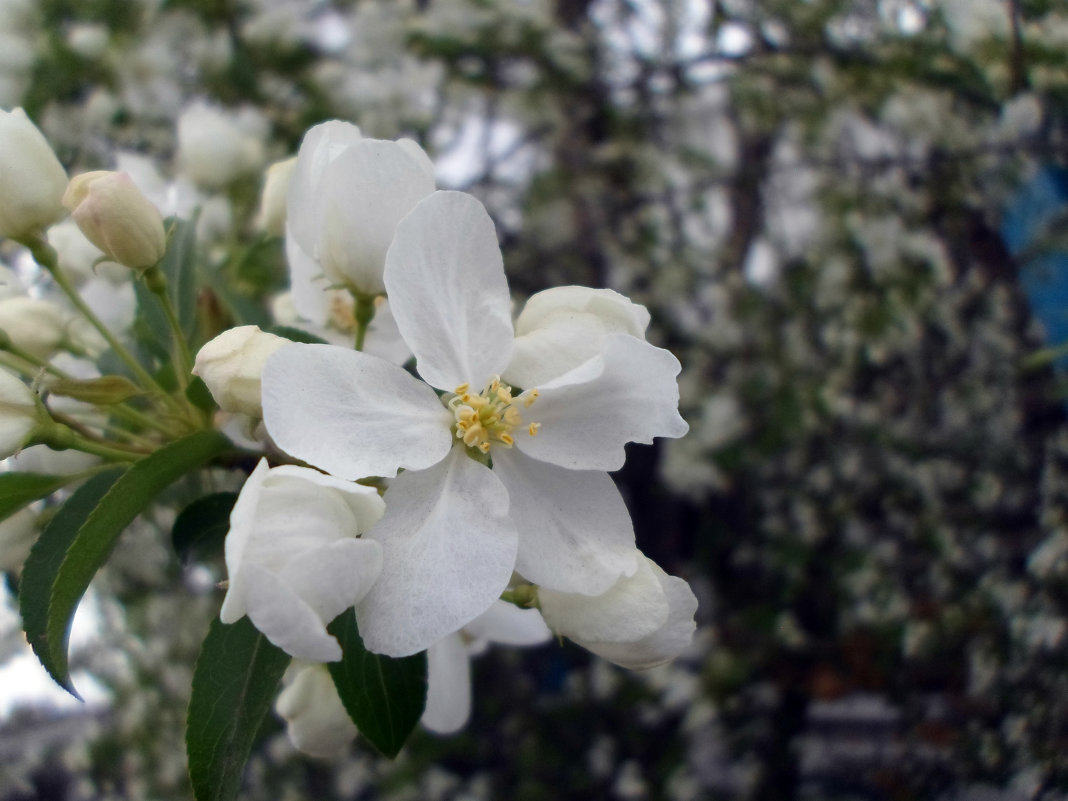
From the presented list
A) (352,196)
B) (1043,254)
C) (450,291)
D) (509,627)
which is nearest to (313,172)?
(352,196)

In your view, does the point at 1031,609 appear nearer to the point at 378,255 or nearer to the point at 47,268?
the point at 378,255

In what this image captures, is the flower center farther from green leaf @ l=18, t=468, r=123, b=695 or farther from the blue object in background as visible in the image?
the blue object in background

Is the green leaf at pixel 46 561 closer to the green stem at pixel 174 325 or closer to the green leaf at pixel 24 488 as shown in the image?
the green leaf at pixel 24 488

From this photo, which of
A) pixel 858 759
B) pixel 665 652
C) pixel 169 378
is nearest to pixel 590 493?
pixel 665 652

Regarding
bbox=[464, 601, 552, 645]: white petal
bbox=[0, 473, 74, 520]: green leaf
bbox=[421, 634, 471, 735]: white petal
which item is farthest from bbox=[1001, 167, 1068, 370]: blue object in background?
bbox=[0, 473, 74, 520]: green leaf

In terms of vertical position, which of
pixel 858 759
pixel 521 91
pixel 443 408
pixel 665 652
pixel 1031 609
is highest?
pixel 443 408

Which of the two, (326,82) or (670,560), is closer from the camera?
(326,82)

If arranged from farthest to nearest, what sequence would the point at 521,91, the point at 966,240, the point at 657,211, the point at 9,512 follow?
the point at 657,211, the point at 521,91, the point at 966,240, the point at 9,512
